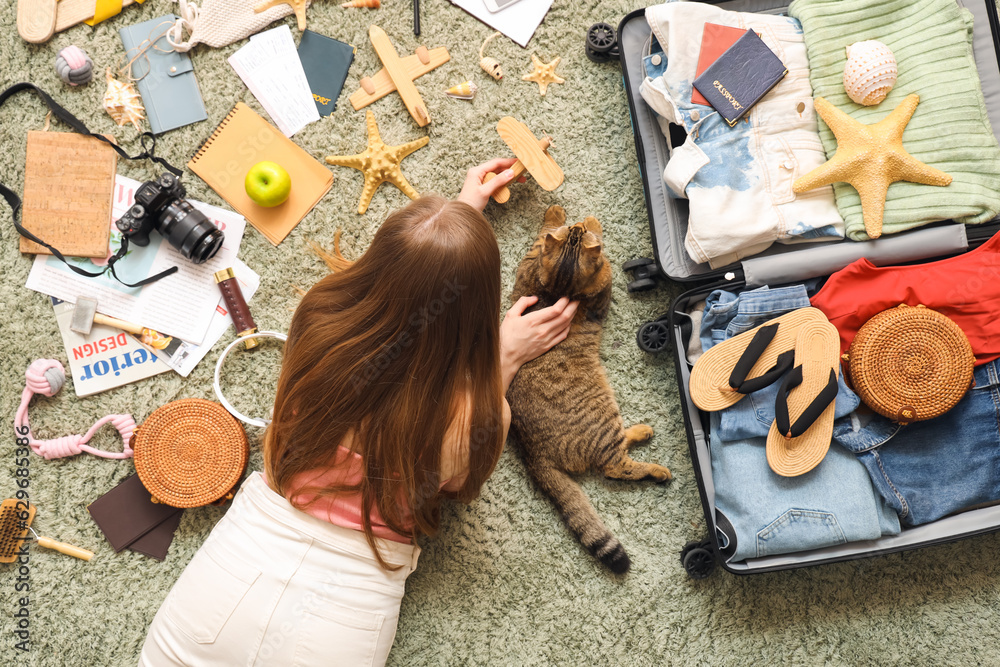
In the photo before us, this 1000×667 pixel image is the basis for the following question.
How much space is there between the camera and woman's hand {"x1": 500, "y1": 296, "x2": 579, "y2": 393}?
1107mm

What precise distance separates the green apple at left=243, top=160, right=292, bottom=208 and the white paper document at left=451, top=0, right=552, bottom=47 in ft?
1.79

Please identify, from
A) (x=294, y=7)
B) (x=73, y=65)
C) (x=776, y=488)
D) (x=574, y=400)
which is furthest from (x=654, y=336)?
(x=73, y=65)

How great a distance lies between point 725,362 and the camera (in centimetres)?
108

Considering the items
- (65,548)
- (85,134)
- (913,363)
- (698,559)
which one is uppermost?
(85,134)

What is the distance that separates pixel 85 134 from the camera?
124cm

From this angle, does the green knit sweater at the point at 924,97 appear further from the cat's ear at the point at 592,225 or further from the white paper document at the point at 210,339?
the white paper document at the point at 210,339

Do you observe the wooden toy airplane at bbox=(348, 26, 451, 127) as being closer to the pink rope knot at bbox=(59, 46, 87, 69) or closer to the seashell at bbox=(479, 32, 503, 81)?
the seashell at bbox=(479, 32, 503, 81)

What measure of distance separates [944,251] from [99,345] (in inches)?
68.9

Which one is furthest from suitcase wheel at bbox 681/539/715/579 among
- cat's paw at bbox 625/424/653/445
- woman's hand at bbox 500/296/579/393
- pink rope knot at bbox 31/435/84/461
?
pink rope knot at bbox 31/435/84/461

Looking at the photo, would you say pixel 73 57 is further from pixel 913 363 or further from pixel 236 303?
pixel 913 363

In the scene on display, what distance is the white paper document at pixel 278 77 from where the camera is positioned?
125cm

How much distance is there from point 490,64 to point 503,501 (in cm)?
95

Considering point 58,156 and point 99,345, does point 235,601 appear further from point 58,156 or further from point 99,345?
point 58,156

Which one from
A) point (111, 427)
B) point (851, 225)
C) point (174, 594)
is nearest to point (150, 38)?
point (111, 427)
